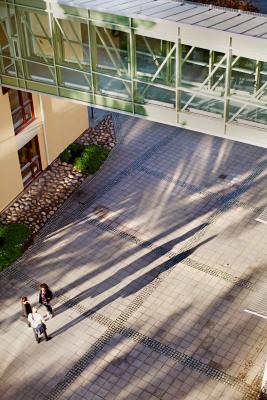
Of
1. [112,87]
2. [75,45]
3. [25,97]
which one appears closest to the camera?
[112,87]

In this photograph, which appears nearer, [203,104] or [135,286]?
[203,104]

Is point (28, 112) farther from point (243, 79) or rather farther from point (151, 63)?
point (243, 79)

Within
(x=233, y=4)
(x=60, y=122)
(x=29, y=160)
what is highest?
(x=233, y=4)

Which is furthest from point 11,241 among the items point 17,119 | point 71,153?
point 71,153

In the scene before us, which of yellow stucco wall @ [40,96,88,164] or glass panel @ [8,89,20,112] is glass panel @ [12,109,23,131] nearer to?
glass panel @ [8,89,20,112]

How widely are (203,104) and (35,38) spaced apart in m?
5.74

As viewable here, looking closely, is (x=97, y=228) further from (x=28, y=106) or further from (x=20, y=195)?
(x=28, y=106)

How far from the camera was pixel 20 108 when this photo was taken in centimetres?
2223

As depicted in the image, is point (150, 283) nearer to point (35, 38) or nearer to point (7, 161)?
point (7, 161)

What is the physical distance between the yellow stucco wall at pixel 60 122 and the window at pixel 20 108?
614 millimetres

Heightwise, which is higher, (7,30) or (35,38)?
(7,30)

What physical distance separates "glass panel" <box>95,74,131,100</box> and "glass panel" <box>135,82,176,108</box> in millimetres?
349

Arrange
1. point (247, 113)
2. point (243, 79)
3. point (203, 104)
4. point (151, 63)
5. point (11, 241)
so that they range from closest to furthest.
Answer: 1. point (247, 113)
2. point (203, 104)
3. point (243, 79)
4. point (151, 63)
5. point (11, 241)

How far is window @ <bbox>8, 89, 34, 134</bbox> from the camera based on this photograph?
21750 mm
